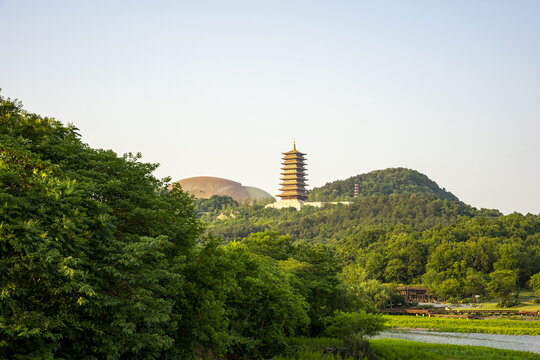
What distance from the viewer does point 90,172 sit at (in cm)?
1658

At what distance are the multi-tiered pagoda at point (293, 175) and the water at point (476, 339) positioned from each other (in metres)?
114

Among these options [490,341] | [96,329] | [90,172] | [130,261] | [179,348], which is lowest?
[490,341]

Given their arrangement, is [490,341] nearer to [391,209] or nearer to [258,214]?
[391,209]

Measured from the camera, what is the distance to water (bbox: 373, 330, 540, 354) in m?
40.5

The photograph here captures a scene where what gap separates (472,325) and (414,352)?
24.0 meters

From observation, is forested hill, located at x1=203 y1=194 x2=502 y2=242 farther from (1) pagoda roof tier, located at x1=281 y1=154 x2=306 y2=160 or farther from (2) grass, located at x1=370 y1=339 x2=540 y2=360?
Answer: (2) grass, located at x1=370 y1=339 x2=540 y2=360

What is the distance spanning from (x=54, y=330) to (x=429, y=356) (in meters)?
25.1

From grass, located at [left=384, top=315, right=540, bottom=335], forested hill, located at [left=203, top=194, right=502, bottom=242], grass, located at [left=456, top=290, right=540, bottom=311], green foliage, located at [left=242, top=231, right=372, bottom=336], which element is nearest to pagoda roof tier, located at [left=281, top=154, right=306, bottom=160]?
forested hill, located at [left=203, top=194, right=502, bottom=242]

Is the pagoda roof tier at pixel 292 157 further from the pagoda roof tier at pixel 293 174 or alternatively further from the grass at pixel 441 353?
the grass at pixel 441 353

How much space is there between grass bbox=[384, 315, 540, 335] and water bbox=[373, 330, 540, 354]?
1.77 metres

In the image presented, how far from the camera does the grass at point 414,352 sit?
1078 inches

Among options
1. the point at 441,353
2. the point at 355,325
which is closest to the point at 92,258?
the point at 355,325

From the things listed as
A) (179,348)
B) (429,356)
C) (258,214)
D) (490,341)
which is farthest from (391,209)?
(179,348)

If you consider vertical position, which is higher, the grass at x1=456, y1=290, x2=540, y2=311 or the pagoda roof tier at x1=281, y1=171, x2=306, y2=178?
the pagoda roof tier at x1=281, y1=171, x2=306, y2=178
